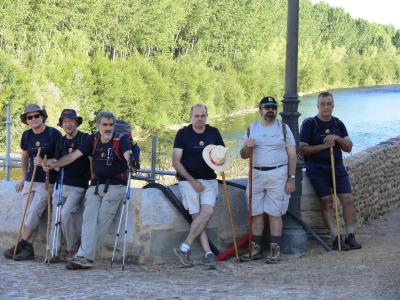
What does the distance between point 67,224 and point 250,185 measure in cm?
181

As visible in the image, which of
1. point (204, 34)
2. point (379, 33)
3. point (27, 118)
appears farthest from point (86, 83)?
point (379, 33)

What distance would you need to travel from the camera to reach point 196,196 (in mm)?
7250

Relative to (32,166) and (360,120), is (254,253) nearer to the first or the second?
(32,166)

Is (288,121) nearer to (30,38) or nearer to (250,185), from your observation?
(250,185)

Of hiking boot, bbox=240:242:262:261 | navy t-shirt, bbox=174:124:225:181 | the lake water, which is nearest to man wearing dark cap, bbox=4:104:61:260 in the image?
navy t-shirt, bbox=174:124:225:181

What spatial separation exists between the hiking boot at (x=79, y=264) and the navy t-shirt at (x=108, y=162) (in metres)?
0.75

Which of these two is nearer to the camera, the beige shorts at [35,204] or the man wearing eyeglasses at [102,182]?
the man wearing eyeglasses at [102,182]

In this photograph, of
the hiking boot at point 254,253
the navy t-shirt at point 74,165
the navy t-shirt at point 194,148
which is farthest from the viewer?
the navy t-shirt at point 74,165

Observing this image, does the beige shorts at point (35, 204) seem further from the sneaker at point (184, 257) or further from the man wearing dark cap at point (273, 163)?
the man wearing dark cap at point (273, 163)

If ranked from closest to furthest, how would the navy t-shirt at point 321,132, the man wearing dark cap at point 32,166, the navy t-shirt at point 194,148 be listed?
the navy t-shirt at point 194,148
the man wearing dark cap at point 32,166
the navy t-shirt at point 321,132

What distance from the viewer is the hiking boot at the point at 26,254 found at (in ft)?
25.0

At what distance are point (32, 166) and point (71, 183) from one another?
471 millimetres

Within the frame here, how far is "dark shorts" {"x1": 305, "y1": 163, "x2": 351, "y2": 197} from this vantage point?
7914mm

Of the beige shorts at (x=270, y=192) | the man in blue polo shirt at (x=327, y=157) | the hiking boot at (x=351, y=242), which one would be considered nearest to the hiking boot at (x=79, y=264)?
the beige shorts at (x=270, y=192)
